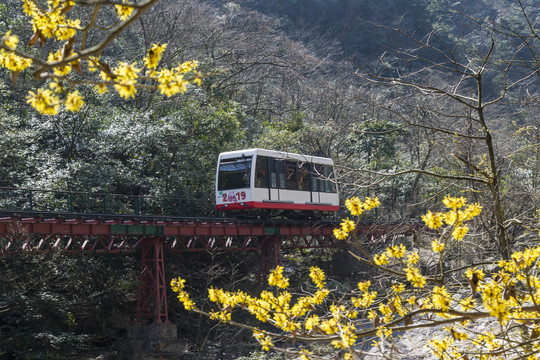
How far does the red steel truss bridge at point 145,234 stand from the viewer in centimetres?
1803

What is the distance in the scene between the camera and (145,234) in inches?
830

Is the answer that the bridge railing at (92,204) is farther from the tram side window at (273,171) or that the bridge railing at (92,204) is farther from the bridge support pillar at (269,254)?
the tram side window at (273,171)

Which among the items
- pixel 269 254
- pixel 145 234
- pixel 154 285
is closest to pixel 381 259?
pixel 145 234

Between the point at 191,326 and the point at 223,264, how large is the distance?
4.56 meters

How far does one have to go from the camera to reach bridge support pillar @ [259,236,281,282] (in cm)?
2650

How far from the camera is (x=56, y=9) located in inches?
145

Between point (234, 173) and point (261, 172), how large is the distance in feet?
3.60

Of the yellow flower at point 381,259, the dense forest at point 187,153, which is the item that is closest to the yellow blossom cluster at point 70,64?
the yellow flower at point 381,259

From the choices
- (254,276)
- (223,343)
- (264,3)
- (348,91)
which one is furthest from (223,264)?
(264,3)

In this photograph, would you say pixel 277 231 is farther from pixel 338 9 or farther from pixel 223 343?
pixel 338 9

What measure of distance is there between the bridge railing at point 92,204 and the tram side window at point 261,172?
3286 mm

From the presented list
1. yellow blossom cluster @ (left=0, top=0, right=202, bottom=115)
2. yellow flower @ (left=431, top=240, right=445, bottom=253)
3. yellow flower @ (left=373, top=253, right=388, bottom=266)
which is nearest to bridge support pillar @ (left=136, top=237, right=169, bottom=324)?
yellow flower @ (left=373, top=253, right=388, bottom=266)

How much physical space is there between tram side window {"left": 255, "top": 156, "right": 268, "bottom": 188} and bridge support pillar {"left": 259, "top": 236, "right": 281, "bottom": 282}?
116 inches

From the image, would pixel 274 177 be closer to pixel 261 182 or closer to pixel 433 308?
pixel 261 182
